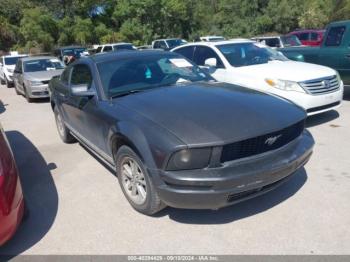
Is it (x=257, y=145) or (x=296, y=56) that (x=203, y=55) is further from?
(x=257, y=145)

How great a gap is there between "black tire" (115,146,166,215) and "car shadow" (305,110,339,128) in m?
3.98

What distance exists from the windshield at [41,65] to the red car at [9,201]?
32.4ft

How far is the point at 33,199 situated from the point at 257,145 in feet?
8.87

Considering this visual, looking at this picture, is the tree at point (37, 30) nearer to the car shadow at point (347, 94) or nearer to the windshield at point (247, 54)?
the windshield at point (247, 54)

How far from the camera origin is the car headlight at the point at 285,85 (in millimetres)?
6116

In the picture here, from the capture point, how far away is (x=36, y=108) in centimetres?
1037

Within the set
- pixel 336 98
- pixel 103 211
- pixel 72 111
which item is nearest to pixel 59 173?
pixel 72 111

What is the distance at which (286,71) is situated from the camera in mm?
6520

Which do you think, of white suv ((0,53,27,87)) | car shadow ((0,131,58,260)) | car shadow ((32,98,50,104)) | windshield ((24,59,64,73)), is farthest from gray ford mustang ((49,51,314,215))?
white suv ((0,53,27,87))

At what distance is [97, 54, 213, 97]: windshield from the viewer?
4.27 meters

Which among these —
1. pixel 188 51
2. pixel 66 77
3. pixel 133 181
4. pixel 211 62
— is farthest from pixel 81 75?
pixel 188 51

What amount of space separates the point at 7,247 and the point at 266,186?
2.47m

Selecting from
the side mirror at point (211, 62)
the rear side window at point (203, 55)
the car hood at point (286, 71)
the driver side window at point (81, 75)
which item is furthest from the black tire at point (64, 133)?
the car hood at point (286, 71)

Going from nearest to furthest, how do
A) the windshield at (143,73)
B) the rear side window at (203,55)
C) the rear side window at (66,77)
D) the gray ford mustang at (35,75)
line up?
the windshield at (143,73)
the rear side window at (66,77)
the rear side window at (203,55)
the gray ford mustang at (35,75)
